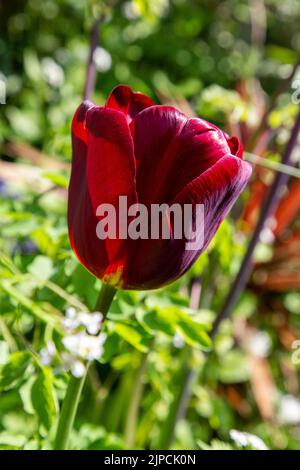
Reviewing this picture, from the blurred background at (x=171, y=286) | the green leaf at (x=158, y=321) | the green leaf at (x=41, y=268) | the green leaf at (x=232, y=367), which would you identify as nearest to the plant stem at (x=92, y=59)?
the blurred background at (x=171, y=286)

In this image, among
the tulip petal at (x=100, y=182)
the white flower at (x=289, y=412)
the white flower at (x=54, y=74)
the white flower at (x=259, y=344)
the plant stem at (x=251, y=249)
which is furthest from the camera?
the white flower at (x=54, y=74)

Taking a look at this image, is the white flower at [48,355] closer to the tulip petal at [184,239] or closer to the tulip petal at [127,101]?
the tulip petal at [184,239]

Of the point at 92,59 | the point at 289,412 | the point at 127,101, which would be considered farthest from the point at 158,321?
the point at 289,412

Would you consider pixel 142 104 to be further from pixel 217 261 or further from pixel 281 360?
pixel 281 360

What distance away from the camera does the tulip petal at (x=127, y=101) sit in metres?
0.67

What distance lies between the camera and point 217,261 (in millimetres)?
1236

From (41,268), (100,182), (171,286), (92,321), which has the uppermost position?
(100,182)

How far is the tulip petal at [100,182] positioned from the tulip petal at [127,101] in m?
0.05

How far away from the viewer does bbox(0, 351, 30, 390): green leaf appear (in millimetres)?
719

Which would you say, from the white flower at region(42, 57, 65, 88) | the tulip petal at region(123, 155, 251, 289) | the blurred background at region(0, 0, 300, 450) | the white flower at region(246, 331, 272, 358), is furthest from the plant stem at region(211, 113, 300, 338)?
the white flower at region(42, 57, 65, 88)

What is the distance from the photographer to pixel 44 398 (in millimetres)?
679

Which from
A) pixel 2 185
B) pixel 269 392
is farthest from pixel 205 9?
pixel 269 392

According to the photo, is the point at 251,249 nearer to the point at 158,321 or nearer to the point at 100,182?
the point at 158,321

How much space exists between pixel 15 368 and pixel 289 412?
3.10 feet
